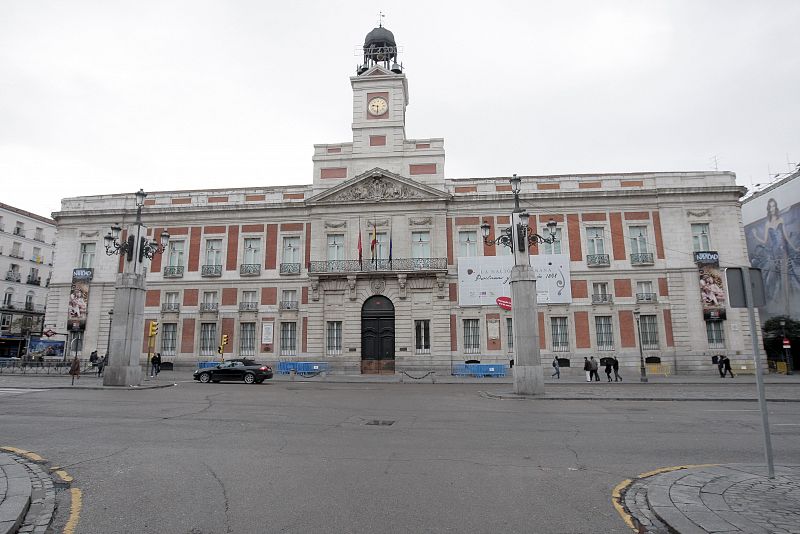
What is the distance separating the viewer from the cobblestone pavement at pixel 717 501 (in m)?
4.57

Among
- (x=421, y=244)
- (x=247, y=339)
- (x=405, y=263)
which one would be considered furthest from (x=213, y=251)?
(x=421, y=244)

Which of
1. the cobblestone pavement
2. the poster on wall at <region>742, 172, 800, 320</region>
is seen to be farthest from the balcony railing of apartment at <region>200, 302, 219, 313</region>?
the poster on wall at <region>742, 172, 800, 320</region>

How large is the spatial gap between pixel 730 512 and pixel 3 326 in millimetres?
64305

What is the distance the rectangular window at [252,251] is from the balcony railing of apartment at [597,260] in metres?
24.5

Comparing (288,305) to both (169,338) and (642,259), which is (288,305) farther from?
(642,259)

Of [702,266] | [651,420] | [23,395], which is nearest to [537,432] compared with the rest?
[651,420]

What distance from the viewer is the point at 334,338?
113ft

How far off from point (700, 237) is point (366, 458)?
34.5 m

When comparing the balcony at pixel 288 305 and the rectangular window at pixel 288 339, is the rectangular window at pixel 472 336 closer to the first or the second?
the rectangular window at pixel 288 339

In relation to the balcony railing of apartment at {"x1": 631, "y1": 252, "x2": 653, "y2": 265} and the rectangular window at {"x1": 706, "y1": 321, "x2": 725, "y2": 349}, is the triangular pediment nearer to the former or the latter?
the balcony railing of apartment at {"x1": 631, "y1": 252, "x2": 653, "y2": 265}

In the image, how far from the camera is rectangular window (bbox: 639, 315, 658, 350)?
106ft

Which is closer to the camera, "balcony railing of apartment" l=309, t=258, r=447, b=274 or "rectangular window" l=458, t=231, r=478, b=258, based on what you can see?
"balcony railing of apartment" l=309, t=258, r=447, b=274

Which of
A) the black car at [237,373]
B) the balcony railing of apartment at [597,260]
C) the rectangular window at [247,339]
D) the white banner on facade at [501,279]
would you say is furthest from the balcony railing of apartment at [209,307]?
the balcony railing of apartment at [597,260]

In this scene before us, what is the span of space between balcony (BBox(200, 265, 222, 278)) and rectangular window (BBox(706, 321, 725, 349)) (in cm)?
3536
